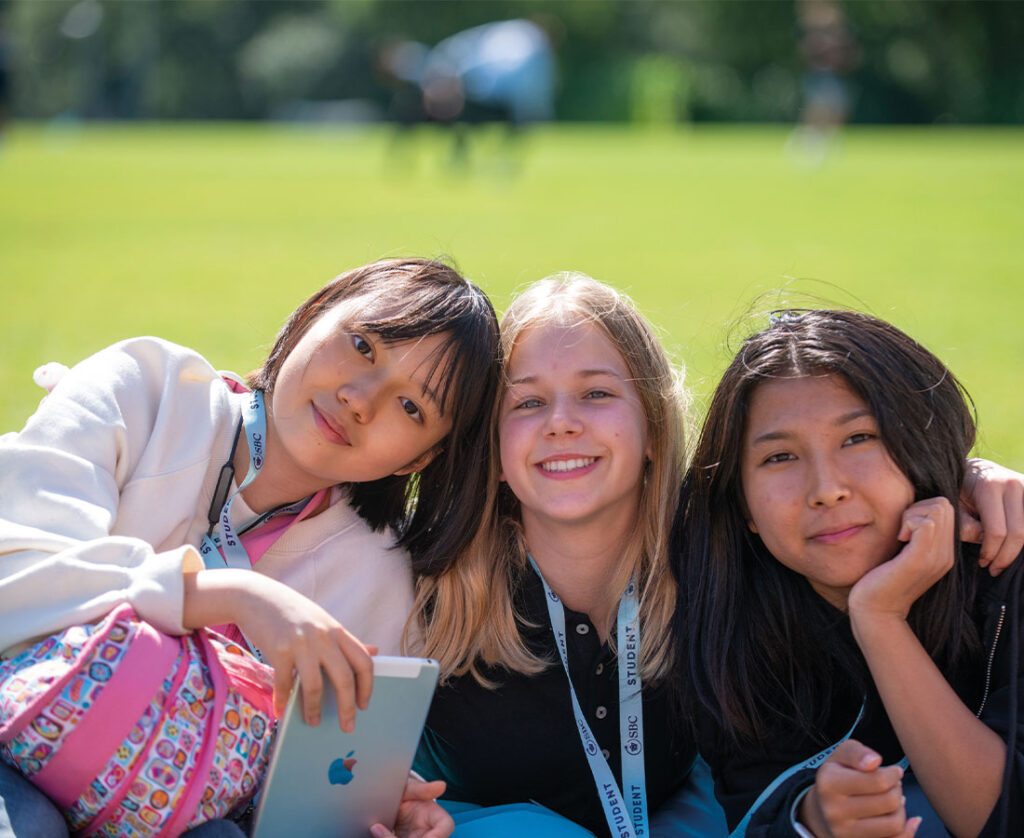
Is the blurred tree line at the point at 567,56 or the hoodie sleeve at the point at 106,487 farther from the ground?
the blurred tree line at the point at 567,56

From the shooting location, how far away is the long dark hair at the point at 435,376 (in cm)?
275

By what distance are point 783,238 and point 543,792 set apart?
1039 centimetres

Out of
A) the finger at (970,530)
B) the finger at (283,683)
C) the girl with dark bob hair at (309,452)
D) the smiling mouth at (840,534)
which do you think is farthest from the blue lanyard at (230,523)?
the finger at (970,530)

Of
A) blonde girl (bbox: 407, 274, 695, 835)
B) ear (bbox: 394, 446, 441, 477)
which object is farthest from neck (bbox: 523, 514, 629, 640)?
ear (bbox: 394, 446, 441, 477)

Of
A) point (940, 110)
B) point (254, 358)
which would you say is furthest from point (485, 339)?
point (940, 110)

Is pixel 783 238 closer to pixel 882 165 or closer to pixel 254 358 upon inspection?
pixel 254 358

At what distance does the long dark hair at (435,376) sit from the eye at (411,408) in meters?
0.06

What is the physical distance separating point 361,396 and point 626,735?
97 centimetres

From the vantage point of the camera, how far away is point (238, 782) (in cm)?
209

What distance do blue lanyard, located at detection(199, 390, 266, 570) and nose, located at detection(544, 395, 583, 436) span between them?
0.68 meters

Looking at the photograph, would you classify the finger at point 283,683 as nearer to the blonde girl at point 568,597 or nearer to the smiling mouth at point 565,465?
the blonde girl at point 568,597

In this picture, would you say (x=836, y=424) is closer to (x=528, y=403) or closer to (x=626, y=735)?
(x=528, y=403)

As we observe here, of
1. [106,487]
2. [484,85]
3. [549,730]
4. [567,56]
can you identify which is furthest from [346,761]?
[567,56]

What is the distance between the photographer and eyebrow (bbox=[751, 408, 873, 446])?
2453 millimetres
